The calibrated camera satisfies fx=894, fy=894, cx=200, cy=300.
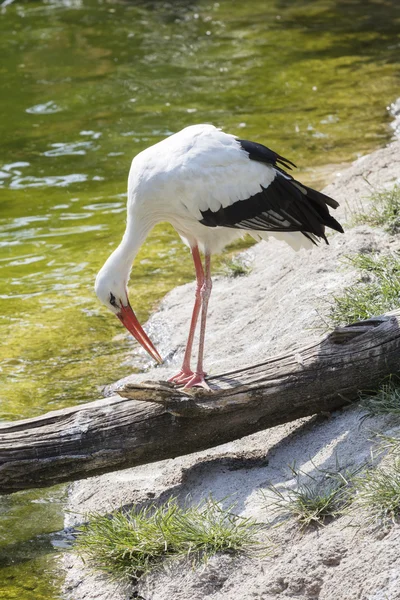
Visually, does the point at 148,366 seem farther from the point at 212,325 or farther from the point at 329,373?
the point at 329,373

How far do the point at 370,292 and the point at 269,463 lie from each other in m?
1.32

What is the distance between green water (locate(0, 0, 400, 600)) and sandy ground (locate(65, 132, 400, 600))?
1.22 feet

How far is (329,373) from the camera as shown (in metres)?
4.72

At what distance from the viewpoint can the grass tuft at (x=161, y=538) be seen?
4.16 m

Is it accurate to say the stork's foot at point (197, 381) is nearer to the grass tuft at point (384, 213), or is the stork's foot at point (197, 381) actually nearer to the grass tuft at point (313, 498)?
the grass tuft at point (313, 498)

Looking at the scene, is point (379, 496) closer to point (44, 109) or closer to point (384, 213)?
point (384, 213)

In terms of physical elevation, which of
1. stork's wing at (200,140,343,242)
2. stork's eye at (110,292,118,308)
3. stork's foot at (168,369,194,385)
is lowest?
stork's foot at (168,369,194,385)

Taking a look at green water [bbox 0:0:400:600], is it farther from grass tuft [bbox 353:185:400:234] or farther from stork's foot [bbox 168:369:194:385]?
grass tuft [bbox 353:185:400:234]

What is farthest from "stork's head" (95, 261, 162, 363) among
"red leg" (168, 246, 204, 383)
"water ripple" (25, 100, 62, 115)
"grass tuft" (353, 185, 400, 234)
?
"water ripple" (25, 100, 62, 115)

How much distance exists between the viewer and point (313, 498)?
4227mm

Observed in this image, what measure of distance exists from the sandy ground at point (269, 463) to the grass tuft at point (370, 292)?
0.39 ft

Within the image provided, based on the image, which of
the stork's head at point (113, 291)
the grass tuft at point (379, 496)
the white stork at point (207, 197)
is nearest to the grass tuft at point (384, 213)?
the white stork at point (207, 197)

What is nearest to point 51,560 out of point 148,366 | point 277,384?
point 277,384

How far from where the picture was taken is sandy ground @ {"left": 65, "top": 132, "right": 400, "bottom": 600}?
3.84m
